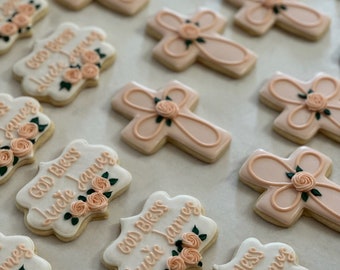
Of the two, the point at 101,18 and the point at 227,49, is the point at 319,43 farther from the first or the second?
the point at 101,18

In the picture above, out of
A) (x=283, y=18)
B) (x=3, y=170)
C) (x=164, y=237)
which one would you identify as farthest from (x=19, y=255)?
(x=283, y=18)

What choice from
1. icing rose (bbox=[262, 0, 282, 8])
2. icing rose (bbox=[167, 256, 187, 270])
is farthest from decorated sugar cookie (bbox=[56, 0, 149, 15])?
icing rose (bbox=[167, 256, 187, 270])

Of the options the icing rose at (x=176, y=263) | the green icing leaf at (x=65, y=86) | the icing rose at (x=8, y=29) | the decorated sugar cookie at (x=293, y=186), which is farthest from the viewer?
the icing rose at (x=8, y=29)

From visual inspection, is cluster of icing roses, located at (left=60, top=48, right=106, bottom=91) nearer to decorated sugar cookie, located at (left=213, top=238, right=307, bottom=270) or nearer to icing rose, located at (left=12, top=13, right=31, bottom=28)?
icing rose, located at (left=12, top=13, right=31, bottom=28)

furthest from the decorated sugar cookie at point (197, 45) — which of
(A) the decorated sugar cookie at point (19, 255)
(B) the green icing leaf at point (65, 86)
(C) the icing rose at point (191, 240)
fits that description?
(A) the decorated sugar cookie at point (19, 255)

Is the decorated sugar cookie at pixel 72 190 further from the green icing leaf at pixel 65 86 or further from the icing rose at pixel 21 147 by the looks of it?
the green icing leaf at pixel 65 86

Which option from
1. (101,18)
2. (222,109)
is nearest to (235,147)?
(222,109)
